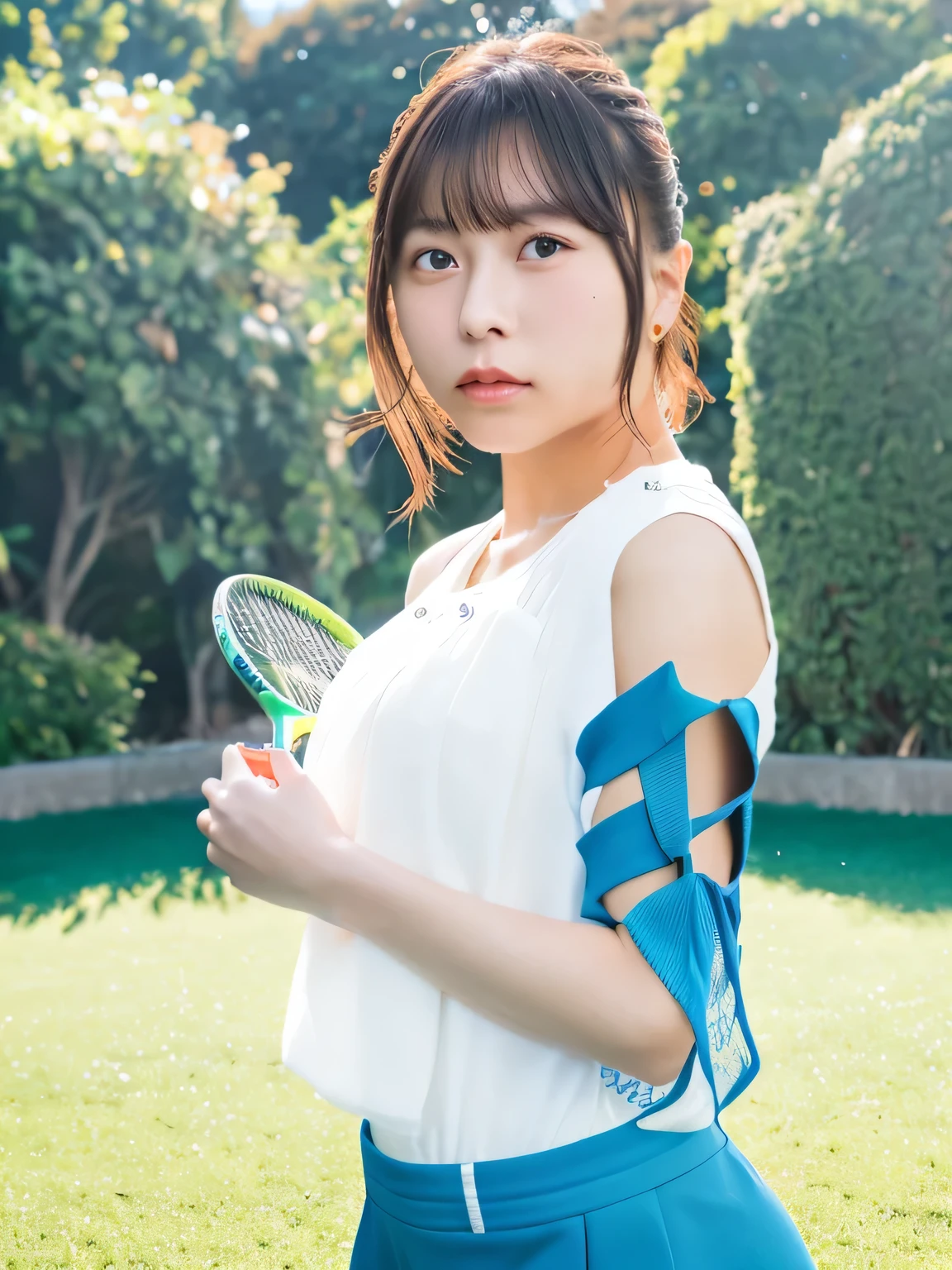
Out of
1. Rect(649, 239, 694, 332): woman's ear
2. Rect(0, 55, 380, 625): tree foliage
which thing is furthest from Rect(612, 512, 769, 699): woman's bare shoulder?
Rect(0, 55, 380, 625): tree foliage

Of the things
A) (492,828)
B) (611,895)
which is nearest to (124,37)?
(492,828)

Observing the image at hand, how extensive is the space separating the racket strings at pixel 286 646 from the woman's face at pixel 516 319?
63 centimetres

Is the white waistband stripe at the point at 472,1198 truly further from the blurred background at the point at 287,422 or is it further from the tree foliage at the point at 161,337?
the tree foliage at the point at 161,337

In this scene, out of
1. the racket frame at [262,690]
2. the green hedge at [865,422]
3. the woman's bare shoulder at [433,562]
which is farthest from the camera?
the green hedge at [865,422]

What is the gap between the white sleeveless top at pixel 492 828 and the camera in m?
1.39

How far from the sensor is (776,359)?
8.28 m

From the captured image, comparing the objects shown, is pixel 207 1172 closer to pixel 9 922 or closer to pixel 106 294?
pixel 9 922

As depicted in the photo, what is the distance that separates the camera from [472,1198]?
1.40 metres

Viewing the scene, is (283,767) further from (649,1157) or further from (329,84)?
(329,84)

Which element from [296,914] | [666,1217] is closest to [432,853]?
[666,1217]

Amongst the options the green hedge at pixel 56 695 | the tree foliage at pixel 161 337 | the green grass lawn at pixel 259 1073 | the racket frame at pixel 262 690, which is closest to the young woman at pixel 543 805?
the racket frame at pixel 262 690

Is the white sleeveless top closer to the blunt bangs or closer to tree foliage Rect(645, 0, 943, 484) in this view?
the blunt bangs

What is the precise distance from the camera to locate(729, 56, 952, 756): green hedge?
793cm

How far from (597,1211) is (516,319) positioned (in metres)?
0.98
